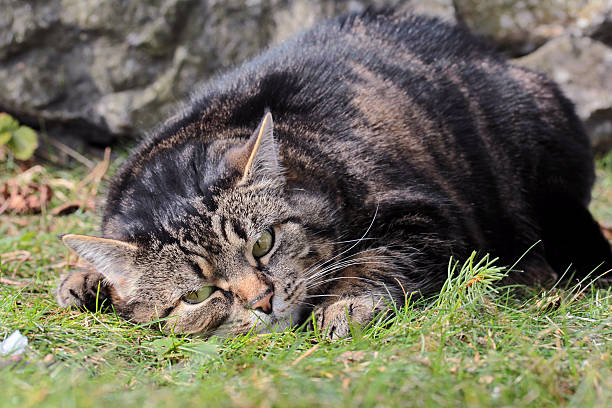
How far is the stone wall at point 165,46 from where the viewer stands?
4.36m

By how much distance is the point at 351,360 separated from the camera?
1.88 m

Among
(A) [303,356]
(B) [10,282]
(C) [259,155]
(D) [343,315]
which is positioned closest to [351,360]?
(A) [303,356]

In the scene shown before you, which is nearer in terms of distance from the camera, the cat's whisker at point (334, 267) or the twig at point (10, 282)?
the cat's whisker at point (334, 267)

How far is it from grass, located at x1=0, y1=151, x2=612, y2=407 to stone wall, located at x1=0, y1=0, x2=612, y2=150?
7.46 ft

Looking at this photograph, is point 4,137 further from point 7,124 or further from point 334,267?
point 334,267

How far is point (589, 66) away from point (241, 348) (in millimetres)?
3966

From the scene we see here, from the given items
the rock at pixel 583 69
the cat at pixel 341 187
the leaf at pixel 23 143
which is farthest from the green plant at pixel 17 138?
the rock at pixel 583 69

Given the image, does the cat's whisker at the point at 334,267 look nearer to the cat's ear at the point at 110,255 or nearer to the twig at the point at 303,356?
the twig at the point at 303,356

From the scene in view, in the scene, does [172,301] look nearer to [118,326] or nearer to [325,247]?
[118,326]

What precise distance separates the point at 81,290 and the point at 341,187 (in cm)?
115

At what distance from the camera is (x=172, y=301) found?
7.43 feet

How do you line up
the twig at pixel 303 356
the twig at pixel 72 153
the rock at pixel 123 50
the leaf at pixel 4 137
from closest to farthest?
the twig at pixel 303 356
the leaf at pixel 4 137
the rock at pixel 123 50
the twig at pixel 72 153

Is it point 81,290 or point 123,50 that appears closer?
point 81,290

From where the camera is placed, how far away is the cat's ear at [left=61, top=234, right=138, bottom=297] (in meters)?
2.21
